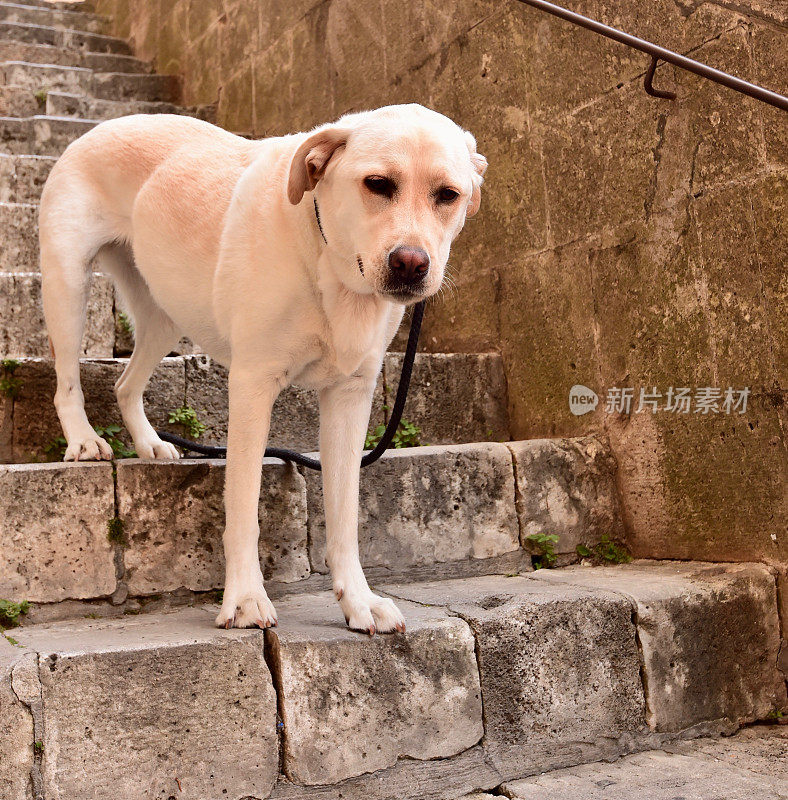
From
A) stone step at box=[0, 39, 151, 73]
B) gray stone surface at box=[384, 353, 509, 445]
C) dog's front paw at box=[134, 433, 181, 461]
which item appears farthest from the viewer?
stone step at box=[0, 39, 151, 73]

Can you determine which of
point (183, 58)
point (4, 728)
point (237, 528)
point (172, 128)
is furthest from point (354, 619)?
point (183, 58)

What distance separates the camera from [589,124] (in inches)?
141

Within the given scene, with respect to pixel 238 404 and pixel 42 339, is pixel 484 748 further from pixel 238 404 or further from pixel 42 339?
pixel 42 339

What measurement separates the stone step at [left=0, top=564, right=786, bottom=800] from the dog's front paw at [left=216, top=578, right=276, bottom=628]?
0.05 metres

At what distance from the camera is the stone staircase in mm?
2119

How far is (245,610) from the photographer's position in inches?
92.1

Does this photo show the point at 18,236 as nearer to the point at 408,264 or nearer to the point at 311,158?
the point at 311,158

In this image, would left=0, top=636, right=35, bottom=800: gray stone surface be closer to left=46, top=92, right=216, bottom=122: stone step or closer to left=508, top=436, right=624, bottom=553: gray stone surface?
left=508, top=436, right=624, bottom=553: gray stone surface

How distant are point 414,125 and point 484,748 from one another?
1.69 m

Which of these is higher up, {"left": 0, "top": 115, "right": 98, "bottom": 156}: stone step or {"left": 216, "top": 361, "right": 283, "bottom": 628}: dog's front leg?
{"left": 0, "top": 115, "right": 98, "bottom": 156}: stone step

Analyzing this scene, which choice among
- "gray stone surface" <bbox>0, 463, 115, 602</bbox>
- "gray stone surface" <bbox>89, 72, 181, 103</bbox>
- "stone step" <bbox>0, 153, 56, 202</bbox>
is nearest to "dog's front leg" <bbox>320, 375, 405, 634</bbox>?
"gray stone surface" <bbox>0, 463, 115, 602</bbox>

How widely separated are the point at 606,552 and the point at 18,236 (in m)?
2.95

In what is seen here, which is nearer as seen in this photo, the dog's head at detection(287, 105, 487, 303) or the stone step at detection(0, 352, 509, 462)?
the dog's head at detection(287, 105, 487, 303)

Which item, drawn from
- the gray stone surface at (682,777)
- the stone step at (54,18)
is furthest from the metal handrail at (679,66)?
the stone step at (54,18)
